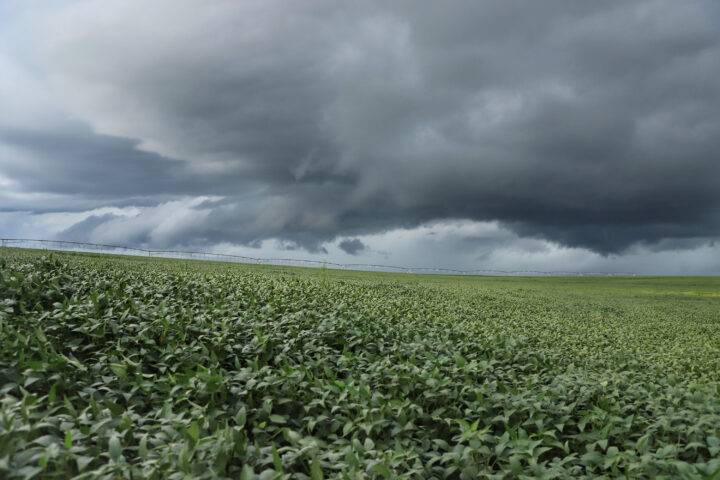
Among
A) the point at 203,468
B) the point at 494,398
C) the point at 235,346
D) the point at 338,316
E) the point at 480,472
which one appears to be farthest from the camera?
the point at 338,316

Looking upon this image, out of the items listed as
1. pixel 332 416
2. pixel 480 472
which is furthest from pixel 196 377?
pixel 480 472

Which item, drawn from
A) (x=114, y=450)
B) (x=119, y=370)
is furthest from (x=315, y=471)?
(x=119, y=370)

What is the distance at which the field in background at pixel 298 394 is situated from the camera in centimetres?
356

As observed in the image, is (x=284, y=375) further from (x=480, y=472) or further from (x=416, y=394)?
(x=480, y=472)

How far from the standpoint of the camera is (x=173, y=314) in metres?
7.11

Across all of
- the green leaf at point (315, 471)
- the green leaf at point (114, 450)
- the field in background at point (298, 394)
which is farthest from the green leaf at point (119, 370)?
the green leaf at point (315, 471)

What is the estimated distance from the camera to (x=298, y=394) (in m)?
5.06

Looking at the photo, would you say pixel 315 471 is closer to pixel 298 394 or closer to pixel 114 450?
pixel 114 450

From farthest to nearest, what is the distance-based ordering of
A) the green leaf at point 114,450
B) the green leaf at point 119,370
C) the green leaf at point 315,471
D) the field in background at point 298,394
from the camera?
the green leaf at point 119,370 < the field in background at point 298,394 < the green leaf at point 315,471 < the green leaf at point 114,450

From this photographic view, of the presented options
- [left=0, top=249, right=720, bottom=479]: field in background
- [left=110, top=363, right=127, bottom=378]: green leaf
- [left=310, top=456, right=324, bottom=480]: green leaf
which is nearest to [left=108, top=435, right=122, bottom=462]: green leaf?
[left=0, top=249, right=720, bottom=479]: field in background

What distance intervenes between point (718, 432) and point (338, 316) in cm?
605

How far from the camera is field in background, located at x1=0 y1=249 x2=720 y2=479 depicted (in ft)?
11.7

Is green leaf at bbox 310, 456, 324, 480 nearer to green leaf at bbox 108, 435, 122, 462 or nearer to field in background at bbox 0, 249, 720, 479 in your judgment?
field in background at bbox 0, 249, 720, 479

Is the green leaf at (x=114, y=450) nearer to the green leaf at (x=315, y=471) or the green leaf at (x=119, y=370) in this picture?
the green leaf at (x=315, y=471)
